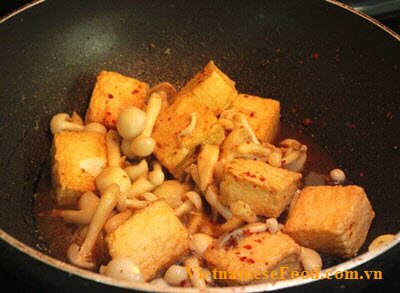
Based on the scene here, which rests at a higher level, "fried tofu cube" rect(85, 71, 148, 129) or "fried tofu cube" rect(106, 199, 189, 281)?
"fried tofu cube" rect(85, 71, 148, 129)

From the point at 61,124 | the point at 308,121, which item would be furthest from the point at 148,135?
the point at 308,121

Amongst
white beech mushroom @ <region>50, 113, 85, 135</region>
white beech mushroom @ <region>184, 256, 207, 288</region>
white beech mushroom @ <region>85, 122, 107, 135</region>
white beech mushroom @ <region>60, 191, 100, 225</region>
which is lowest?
white beech mushroom @ <region>184, 256, 207, 288</region>

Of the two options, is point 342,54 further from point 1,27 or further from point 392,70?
point 1,27

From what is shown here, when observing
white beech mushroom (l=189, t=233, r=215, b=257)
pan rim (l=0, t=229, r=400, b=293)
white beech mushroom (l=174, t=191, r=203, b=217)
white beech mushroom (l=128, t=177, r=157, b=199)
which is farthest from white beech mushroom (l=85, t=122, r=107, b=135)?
pan rim (l=0, t=229, r=400, b=293)

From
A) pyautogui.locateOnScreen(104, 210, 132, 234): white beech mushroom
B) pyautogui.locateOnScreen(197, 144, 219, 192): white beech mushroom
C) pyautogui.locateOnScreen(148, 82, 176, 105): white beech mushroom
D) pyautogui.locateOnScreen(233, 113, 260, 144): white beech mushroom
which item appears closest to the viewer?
pyautogui.locateOnScreen(104, 210, 132, 234): white beech mushroom

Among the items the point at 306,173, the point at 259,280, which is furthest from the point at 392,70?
the point at 259,280

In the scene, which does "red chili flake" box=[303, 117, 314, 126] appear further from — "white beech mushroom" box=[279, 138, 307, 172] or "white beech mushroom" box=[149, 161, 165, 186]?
"white beech mushroom" box=[149, 161, 165, 186]

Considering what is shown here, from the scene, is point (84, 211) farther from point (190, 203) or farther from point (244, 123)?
point (244, 123)

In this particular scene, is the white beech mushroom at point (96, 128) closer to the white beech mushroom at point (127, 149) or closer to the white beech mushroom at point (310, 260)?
the white beech mushroom at point (127, 149)
